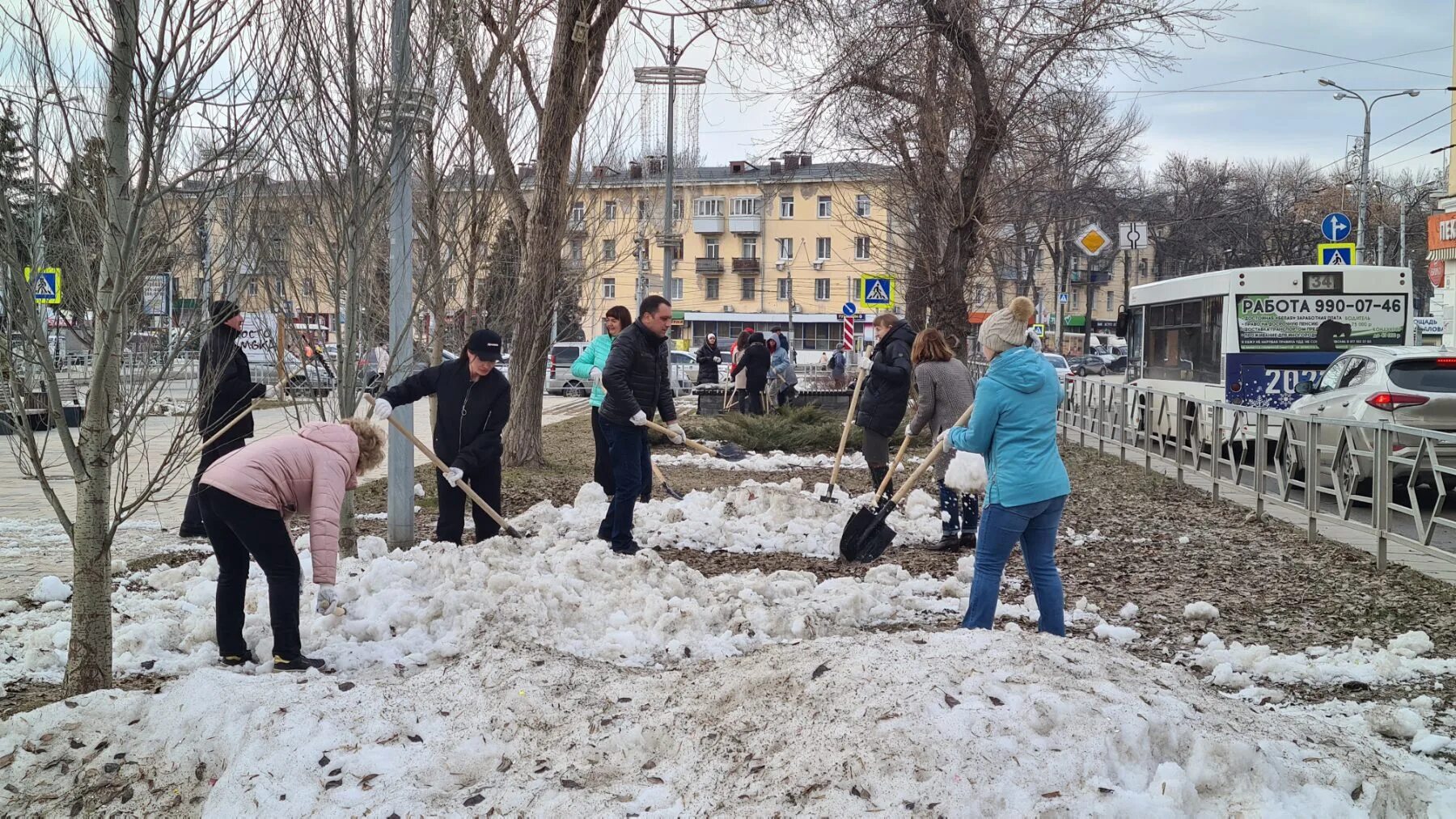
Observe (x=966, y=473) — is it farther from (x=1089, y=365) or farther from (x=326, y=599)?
(x=1089, y=365)

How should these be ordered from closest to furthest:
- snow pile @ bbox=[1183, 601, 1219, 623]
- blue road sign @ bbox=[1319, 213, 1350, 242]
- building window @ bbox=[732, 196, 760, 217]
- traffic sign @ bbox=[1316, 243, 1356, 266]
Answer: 1. snow pile @ bbox=[1183, 601, 1219, 623]
2. traffic sign @ bbox=[1316, 243, 1356, 266]
3. blue road sign @ bbox=[1319, 213, 1350, 242]
4. building window @ bbox=[732, 196, 760, 217]

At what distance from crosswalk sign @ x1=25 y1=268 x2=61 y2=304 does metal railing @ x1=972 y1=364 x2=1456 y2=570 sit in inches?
295

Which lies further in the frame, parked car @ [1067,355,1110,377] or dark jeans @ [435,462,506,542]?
parked car @ [1067,355,1110,377]

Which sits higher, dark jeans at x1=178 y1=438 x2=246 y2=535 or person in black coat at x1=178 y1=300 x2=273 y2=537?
person in black coat at x1=178 y1=300 x2=273 y2=537

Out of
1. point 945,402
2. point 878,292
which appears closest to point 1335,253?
point 878,292

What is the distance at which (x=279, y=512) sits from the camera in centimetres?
537

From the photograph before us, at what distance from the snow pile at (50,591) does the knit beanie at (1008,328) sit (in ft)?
17.2

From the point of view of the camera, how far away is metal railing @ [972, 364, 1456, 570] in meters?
7.70

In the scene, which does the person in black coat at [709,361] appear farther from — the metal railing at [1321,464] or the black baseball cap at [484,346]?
the black baseball cap at [484,346]

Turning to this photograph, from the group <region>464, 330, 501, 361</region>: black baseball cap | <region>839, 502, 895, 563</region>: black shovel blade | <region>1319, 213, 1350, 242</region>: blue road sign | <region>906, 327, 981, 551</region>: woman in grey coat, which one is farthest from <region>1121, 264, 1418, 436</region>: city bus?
<region>464, 330, 501, 361</region>: black baseball cap

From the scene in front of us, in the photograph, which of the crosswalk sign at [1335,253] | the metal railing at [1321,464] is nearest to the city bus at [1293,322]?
the metal railing at [1321,464]

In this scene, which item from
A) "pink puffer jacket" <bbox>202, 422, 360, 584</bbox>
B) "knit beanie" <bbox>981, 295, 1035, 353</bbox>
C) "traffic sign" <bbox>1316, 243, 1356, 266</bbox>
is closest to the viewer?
"pink puffer jacket" <bbox>202, 422, 360, 584</bbox>

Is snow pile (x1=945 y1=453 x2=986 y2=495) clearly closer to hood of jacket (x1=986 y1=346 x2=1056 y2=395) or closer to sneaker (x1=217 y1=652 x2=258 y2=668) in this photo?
hood of jacket (x1=986 y1=346 x2=1056 y2=395)

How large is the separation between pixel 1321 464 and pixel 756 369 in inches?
526
